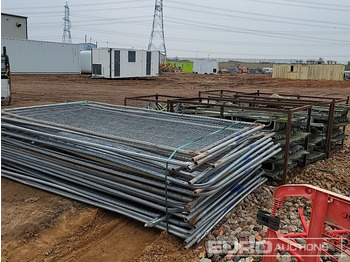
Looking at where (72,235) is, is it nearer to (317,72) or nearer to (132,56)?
(132,56)

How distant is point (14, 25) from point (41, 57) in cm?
923

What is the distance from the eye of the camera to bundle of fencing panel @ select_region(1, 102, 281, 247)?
3641mm

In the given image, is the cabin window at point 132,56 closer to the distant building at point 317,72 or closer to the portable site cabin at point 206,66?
the distant building at point 317,72

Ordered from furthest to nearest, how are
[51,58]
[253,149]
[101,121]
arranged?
[51,58] < [101,121] < [253,149]

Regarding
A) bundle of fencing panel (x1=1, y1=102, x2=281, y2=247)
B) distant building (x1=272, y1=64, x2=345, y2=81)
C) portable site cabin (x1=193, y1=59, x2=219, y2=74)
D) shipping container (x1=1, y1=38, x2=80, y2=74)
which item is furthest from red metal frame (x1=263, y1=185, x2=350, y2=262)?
portable site cabin (x1=193, y1=59, x2=219, y2=74)

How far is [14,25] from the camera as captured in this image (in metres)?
36.7

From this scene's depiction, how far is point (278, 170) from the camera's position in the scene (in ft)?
19.0

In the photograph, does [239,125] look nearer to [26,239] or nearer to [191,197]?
[191,197]

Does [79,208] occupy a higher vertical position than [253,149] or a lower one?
lower

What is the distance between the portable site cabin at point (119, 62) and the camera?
2753 cm

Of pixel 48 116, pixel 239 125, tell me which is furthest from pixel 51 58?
pixel 239 125

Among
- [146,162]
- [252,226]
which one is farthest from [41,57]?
[252,226]

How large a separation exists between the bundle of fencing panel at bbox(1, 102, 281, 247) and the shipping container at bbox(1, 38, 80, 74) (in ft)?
83.4

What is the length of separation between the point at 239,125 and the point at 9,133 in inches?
144
